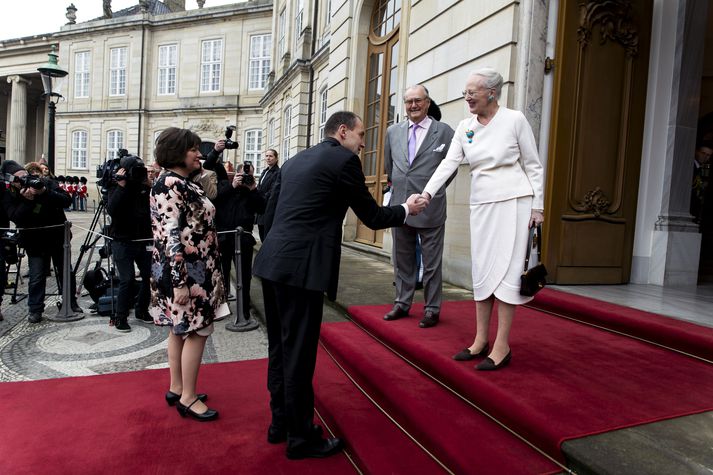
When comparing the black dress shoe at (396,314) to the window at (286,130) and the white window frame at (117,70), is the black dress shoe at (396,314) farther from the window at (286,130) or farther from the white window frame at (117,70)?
the white window frame at (117,70)

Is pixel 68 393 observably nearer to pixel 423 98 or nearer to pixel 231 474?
pixel 231 474

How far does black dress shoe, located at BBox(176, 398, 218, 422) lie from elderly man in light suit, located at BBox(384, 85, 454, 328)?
168 cm

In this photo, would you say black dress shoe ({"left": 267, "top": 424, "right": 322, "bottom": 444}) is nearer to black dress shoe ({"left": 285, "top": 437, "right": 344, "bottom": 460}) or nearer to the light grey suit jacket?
black dress shoe ({"left": 285, "top": 437, "right": 344, "bottom": 460})

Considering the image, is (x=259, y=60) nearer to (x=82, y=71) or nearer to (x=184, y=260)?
(x=82, y=71)

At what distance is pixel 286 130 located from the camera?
64.0 feet

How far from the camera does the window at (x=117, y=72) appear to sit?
32.2m

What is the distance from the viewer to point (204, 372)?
3824mm

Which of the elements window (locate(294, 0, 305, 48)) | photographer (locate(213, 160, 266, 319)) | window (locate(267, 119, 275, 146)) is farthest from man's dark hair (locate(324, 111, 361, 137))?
window (locate(267, 119, 275, 146))

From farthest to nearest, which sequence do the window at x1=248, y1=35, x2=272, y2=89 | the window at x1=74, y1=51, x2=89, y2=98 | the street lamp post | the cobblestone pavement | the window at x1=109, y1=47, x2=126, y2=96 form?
1. the window at x1=74, y1=51, x2=89, y2=98
2. the window at x1=109, y1=47, x2=126, y2=96
3. the window at x1=248, y1=35, x2=272, y2=89
4. the street lamp post
5. the cobblestone pavement

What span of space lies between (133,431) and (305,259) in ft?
4.98

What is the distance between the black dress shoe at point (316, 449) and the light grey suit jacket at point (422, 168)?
191 cm

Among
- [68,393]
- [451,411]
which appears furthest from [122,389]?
[451,411]

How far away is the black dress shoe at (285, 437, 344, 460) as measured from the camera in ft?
8.21

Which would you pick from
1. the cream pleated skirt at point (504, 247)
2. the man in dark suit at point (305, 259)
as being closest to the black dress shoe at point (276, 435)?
the man in dark suit at point (305, 259)
